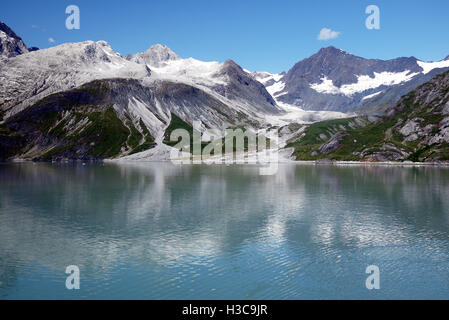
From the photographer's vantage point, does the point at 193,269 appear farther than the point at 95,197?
No

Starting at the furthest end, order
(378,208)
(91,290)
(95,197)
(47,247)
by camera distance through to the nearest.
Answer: (95,197) < (378,208) < (47,247) < (91,290)

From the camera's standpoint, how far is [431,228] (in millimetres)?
66312

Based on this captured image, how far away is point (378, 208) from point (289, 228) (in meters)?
32.6

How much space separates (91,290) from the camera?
38.9 metres

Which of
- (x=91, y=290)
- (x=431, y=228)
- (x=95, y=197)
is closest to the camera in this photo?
(x=91, y=290)

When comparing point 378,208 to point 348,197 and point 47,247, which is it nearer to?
point 348,197

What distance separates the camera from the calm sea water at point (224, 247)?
3956 cm

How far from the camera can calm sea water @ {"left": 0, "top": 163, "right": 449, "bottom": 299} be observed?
39.6 meters

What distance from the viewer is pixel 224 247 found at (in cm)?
5491
